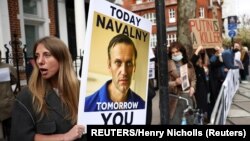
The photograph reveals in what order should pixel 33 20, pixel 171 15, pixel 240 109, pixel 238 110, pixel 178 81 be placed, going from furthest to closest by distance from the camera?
1. pixel 171 15
2. pixel 33 20
3. pixel 240 109
4. pixel 238 110
5. pixel 178 81

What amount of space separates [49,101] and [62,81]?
164 mm

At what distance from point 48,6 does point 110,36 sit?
32.7ft

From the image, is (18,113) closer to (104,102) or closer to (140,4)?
(104,102)

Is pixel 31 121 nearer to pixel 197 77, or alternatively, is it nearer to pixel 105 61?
pixel 105 61

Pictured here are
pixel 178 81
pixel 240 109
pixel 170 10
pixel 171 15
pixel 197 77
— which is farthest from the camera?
pixel 170 10

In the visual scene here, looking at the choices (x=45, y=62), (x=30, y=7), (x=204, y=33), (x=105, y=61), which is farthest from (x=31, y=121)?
(x=30, y=7)

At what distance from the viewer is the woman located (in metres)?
2.24

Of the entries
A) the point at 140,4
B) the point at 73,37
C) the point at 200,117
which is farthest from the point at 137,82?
the point at 140,4

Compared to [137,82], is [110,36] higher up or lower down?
higher up

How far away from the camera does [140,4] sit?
61.8m

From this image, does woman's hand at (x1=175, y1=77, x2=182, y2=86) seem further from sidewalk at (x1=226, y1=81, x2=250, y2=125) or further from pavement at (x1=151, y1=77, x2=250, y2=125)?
sidewalk at (x1=226, y1=81, x2=250, y2=125)

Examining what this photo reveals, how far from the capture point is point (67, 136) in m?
2.26

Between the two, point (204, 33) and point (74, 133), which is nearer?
point (74, 133)

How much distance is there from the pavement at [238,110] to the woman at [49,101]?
3.71 m
